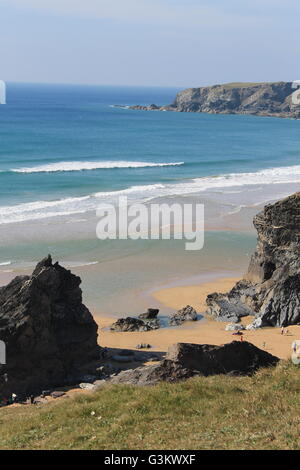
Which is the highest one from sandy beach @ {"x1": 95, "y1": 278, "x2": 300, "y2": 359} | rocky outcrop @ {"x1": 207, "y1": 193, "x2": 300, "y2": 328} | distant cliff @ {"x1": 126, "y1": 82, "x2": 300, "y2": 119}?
distant cliff @ {"x1": 126, "y1": 82, "x2": 300, "y2": 119}

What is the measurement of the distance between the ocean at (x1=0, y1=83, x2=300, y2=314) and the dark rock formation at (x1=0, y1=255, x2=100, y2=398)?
271 inches

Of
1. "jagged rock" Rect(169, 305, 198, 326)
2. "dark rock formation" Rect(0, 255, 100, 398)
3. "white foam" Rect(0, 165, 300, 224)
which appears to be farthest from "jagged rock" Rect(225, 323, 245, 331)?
"white foam" Rect(0, 165, 300, 224)

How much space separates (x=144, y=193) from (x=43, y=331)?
3856 cm

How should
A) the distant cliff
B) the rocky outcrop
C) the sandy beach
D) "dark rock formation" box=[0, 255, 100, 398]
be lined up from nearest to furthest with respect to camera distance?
"dark rock formation" box=[0, 255, 100, 398] < the sandy beach < the rocky outcrop < the distant cliff

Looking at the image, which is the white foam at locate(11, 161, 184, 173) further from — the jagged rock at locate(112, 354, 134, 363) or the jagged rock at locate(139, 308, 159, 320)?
the jagged rock at locate(112, 354, 134, 363)

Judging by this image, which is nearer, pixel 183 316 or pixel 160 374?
pixel 160 374

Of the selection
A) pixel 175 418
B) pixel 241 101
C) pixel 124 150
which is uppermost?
pixel 241 101

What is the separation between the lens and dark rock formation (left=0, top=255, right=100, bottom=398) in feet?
65.1

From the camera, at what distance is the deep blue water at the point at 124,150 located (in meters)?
61.3

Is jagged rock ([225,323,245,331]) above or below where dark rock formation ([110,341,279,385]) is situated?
below

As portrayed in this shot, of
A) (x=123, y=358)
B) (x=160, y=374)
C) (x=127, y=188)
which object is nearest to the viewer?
(x=160, y=374)

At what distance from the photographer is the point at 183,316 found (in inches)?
1115

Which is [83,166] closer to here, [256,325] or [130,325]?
[130,325]

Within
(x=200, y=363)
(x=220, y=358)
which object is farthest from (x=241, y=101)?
(x=200, y=363)
